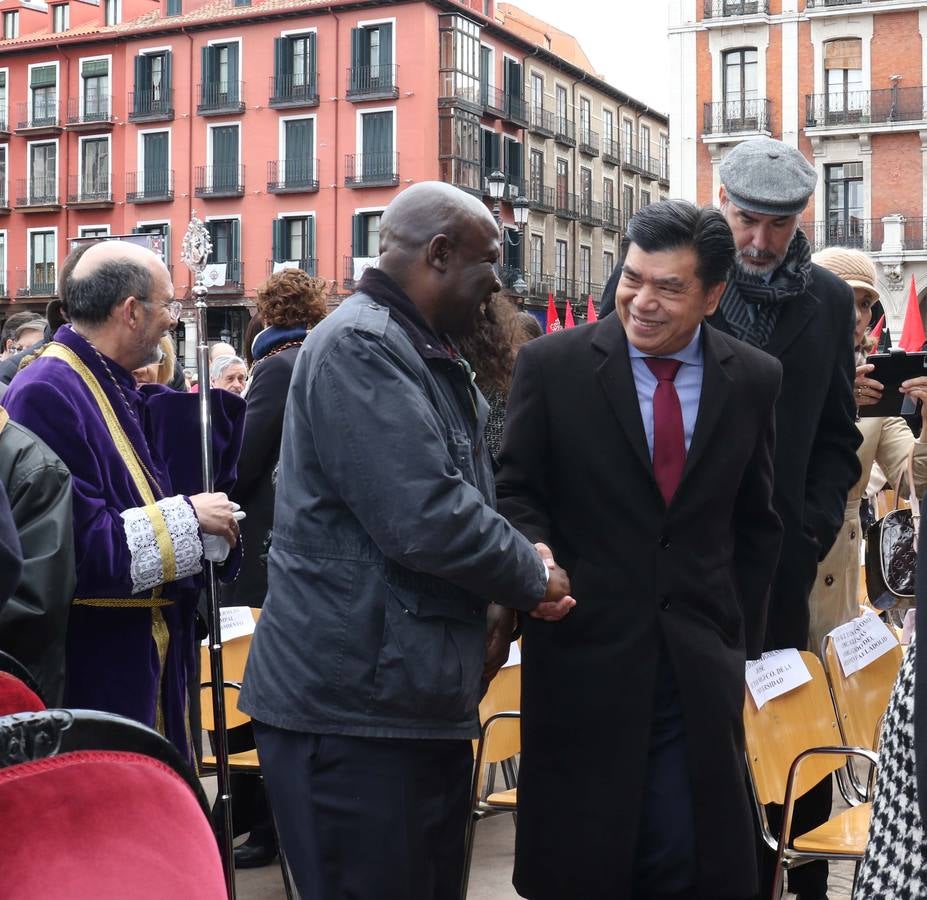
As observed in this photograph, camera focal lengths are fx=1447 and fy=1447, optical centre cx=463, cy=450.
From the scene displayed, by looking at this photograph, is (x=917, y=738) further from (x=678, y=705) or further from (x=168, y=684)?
(x=168, y=684)

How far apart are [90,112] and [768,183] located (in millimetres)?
45069

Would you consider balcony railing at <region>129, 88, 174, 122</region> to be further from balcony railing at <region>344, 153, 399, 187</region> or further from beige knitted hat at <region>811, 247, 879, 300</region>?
beige knitted hat at <region>811, 247, 879, 300</region>

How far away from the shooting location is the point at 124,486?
3.22 meters

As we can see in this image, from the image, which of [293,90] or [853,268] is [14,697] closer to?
[853,268]

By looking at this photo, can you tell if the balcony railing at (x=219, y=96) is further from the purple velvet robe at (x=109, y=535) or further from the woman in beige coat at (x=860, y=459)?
the purple velvet robe at (x=109, y=535)

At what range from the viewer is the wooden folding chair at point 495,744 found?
3898 mm

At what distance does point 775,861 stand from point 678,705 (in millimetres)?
781

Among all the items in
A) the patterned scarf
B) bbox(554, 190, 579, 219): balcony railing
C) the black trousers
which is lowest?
the black trousers

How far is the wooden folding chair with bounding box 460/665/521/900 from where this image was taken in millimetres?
3898

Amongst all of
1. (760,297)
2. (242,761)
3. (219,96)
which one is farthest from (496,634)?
(219,96)

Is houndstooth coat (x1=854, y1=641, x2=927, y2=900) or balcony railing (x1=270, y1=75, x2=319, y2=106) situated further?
balcony railing (x1=270, y1=75, x2=319, y2=106)

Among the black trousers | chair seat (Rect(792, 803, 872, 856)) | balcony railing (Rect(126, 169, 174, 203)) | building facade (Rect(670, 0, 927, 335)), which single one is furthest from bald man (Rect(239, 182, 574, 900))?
balcony railing (Rect(126, 169, 174, 203))

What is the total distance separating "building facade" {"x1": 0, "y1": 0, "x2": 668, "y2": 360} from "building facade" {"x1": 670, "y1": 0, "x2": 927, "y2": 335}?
22.8 ft

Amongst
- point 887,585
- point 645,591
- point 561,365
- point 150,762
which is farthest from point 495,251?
point 887,585
